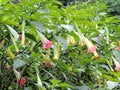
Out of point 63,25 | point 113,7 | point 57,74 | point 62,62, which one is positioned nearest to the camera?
point 63,25

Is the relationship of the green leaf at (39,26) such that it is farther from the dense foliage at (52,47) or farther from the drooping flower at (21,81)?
the drooping flower at (21,81)

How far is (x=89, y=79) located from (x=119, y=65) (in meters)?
0.23

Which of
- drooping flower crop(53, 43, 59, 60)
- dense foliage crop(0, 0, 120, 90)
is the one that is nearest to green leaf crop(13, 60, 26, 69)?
dense foliage crop(0, 0, 120, 90)

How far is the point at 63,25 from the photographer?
1.12m

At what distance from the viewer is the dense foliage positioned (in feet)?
3.66

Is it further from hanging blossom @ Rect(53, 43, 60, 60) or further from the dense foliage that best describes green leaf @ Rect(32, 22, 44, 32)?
hanging blossom @ Rect(53, 43, 60, 60)

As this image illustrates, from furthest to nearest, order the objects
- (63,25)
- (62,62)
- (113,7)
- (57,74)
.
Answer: (113,7)
(57,74)
(62,62)
(63,25)

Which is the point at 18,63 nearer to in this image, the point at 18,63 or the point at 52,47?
the point at 18,63

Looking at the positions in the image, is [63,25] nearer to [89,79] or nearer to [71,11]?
[71,11]

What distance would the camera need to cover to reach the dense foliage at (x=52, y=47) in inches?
43.9

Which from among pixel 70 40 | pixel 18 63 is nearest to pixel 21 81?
pixel 18 63

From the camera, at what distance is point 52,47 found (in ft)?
4.23

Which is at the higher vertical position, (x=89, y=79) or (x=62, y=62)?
(x=62, y=62)

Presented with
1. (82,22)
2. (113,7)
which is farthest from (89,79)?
(113,7)
